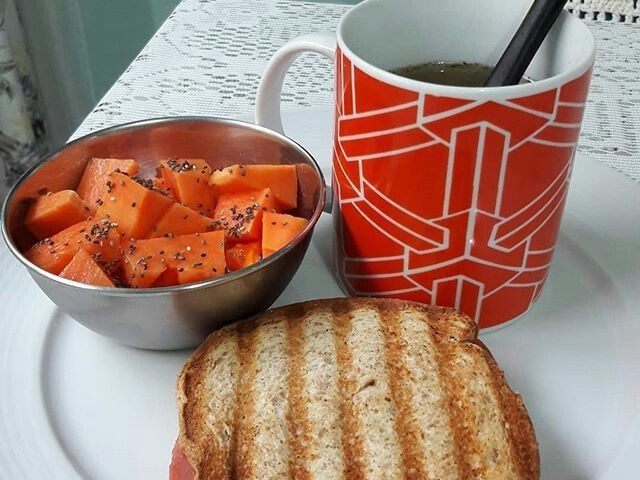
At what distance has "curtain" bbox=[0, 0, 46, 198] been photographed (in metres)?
2.21

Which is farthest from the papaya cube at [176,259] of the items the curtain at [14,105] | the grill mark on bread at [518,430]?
the curtain at [14,105]

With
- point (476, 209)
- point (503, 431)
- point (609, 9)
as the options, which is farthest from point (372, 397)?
point (609, 9)

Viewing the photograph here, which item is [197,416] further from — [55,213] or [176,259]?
[55,213]

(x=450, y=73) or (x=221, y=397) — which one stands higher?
(x=450, y=73)

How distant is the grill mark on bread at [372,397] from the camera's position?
748mm

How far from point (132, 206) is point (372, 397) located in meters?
0.39

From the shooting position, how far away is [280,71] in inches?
42.0

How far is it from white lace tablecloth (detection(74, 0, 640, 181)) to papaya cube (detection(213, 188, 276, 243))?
1.69 feet

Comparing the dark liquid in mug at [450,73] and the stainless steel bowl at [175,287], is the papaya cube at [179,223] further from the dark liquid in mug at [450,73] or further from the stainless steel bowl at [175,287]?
the dark liquid in mug at [450,73]

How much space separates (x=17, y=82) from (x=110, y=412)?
1.71 m

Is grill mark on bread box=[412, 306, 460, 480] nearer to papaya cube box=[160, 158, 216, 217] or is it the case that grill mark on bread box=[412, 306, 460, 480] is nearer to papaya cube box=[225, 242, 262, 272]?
papaya cube box=[225, 242, 262, 272]

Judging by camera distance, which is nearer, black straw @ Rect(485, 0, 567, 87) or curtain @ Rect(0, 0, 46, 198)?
black straw @ Rect(485, 0, 567, 87)

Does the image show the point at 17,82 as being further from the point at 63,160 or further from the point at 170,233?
the point at 170,233

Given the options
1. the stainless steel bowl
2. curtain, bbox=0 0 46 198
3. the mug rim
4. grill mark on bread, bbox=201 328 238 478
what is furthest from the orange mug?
curtain, bbox=0 0 46 198
